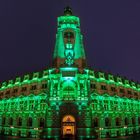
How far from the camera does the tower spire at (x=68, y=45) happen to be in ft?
261

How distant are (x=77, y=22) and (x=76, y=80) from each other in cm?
2688

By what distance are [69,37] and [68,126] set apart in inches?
1338

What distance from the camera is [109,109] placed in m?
77.7

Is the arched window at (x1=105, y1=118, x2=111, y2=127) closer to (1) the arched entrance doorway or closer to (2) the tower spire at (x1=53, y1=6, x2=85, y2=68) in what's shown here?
(1) the arched entrance doorway

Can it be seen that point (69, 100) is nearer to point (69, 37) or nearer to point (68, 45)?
point (68, 45)

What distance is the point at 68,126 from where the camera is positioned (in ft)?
225

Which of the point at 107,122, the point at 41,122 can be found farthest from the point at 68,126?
the point at 107,122

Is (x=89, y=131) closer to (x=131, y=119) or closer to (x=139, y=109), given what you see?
(x=131, y=119)

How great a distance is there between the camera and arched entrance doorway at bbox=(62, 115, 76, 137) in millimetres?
68500

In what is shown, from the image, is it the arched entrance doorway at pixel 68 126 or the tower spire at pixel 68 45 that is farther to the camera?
the tower spire at pixel 68 45

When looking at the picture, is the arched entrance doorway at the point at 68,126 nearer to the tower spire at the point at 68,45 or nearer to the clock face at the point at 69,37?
the tower spire at the point at 68,45

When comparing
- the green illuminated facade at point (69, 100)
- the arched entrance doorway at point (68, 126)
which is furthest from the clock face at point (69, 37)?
the arched entrance doorway at point (68, 126)

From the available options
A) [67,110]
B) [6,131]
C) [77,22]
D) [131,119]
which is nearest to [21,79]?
[6,131]

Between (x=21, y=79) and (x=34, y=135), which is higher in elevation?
(x=21, y=79)
